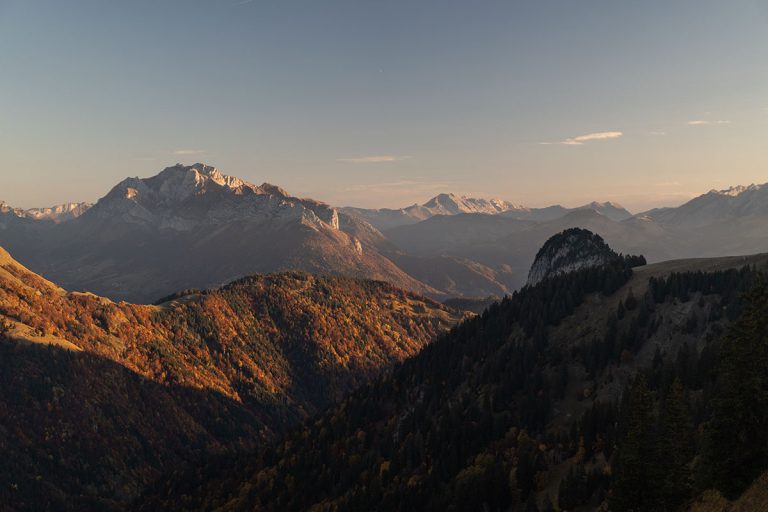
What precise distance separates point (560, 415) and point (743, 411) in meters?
54.0

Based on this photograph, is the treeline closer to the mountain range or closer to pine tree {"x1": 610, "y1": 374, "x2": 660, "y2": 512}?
the mountain range

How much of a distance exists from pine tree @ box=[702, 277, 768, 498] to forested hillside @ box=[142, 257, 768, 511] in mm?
106

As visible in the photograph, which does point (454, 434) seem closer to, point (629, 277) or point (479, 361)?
point (479, 361)

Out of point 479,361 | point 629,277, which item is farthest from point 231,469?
point 629,277

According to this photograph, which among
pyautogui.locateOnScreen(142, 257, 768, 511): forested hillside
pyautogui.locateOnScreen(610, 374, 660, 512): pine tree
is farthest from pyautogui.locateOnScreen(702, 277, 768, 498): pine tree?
pyautogui.locateOnScreen(610, 374, 660, 512): pine tree

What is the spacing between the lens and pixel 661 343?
95.2 m

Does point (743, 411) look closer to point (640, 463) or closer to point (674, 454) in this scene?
point (674, 454)

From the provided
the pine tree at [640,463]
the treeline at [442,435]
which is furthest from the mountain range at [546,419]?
the treeline at [442,435]

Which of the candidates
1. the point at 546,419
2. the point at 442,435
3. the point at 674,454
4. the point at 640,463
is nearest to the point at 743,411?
the point at 674,454

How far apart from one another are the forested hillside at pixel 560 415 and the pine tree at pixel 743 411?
0.11m

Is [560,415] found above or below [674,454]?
below

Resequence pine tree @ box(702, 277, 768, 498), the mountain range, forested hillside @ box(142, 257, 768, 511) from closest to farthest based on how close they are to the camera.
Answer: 1. pine tree @ box(702, 277, 768, 498)
2. forested hillside @ box(142, 257, 768, 511)
3. the mountain range

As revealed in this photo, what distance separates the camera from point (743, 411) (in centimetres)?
4119

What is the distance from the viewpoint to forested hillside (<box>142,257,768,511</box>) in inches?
1722
